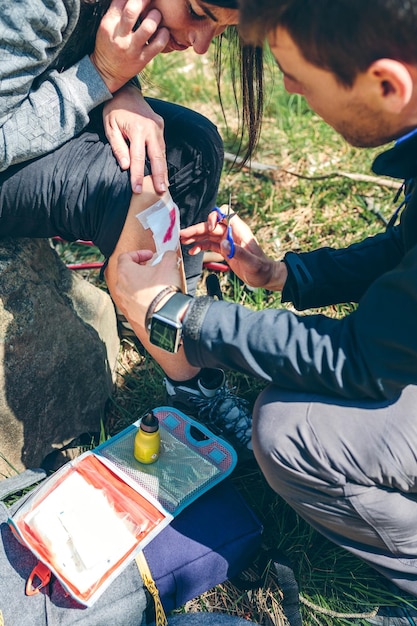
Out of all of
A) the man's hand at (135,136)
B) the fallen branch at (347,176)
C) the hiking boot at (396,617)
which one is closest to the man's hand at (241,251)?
the man's hand at (135,136)

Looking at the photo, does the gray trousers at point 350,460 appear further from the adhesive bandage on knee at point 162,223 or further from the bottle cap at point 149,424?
the adhesive bandage on knee at point 162,223

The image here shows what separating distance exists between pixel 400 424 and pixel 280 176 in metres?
2.08

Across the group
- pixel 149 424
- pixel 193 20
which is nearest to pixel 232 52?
pixel 193 20

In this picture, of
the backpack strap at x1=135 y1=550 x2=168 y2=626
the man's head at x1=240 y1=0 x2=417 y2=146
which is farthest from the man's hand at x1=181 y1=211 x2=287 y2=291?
the backpack strap at x1=135 y1=550 x2=168 y2=626

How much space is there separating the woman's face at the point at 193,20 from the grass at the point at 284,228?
1.06m

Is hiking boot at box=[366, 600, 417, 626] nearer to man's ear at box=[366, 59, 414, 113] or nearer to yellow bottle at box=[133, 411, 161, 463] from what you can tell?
yellow bottle at box=[133, 411, 161, 463]

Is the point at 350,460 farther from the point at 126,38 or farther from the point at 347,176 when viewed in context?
the point at 347,176

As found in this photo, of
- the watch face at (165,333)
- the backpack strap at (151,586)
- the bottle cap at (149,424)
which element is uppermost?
the watch face at (165,333)

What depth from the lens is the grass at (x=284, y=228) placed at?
6.70 feet

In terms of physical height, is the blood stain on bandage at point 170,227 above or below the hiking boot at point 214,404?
above

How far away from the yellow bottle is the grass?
37cm

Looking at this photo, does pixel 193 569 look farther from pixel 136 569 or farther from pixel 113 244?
pixel 113 244

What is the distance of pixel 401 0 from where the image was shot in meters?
1.33

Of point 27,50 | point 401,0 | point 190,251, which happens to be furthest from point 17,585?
point 401,0
